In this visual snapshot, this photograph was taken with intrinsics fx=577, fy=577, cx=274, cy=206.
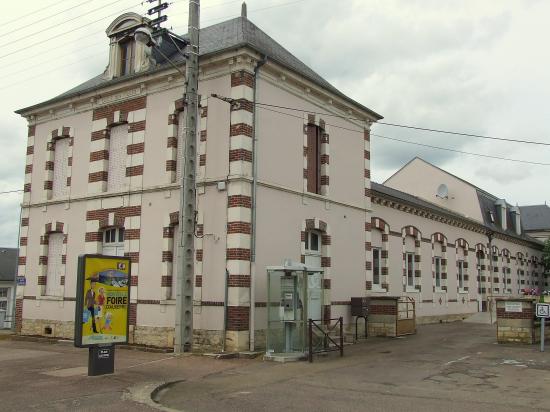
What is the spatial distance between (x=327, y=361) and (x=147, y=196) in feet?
23.9

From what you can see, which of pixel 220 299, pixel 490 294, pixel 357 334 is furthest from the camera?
pixel 490 294

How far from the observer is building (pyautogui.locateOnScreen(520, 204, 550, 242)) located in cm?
5331

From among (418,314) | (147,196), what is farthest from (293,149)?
(418,314)

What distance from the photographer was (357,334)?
18.7m

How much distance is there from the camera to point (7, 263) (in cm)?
4228

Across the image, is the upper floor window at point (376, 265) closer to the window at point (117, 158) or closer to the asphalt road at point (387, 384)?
the asphalt road at point (387, 384)

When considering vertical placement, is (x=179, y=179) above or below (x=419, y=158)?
below

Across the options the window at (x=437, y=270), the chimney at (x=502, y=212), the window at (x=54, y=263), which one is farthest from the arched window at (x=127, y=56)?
the chimney at (x=502, y=212)

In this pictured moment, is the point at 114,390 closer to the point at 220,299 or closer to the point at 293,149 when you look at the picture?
the point at 220,299

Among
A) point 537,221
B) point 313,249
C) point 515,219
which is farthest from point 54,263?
point 537,221

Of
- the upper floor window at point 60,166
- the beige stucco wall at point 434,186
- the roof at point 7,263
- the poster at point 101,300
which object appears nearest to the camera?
the poster at point 101,300

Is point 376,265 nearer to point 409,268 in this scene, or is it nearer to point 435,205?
point 409,268

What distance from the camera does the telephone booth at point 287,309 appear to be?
46.8 ft

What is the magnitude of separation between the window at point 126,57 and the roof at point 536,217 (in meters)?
44.1
